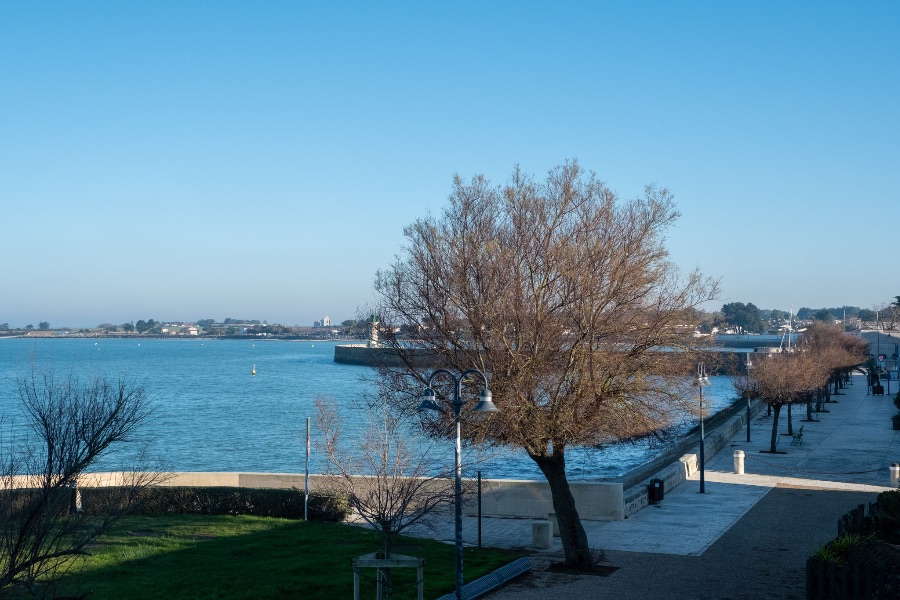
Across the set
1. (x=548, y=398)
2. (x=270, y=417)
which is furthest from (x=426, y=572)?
(x=270, y=417)

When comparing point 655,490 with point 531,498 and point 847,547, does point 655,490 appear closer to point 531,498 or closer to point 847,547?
point 531,498

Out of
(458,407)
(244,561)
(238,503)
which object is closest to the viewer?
(458,407)

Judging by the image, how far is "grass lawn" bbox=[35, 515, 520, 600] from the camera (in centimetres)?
1717

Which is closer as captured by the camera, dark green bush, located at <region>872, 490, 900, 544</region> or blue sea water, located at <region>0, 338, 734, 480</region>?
dark green bush, located at <region>872, 490, 900, 544</region>

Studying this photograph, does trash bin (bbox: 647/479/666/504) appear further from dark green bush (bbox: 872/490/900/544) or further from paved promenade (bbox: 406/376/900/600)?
dark green bush (bbox: 872/490/900/544)

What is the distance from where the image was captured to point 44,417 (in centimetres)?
1223

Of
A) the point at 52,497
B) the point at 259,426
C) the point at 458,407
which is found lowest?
the point at 259,426

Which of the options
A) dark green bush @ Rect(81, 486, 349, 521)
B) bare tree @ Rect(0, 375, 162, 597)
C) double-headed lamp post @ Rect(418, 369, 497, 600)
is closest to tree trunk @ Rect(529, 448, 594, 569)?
double-headed lamp post @ Rect(418, 369, 497, 600)

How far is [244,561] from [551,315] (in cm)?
819

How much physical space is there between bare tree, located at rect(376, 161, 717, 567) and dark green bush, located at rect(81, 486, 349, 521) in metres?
7.46

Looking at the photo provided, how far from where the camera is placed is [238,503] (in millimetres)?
26375

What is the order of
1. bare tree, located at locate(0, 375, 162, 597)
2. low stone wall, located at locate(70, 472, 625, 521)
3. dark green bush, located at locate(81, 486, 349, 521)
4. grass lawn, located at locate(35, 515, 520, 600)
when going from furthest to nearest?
1. dark green bush, located at locate(81, 486, 349, 521)
2. low stone wall, located at locate(70, 472, 625, 521)
3. grass lawn, located at locate(35, 515, 520, 600)
4. bare tree, located at locate(0, 375, 162, 597)

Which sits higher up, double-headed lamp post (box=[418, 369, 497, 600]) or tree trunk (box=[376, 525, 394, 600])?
double-headed lamp post (box=[418, 369, 497, 600])

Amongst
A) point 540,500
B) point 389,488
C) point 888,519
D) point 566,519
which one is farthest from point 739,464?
point 389,488
